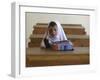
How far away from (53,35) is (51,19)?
92mm

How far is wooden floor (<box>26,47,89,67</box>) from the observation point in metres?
1.40

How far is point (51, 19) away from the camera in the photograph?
57.2 inches

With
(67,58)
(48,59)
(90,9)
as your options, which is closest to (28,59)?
(48,59)

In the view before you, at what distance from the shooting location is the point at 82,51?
1525 mm

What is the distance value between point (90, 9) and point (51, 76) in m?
0.47

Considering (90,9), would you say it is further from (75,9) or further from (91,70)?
(91,70)

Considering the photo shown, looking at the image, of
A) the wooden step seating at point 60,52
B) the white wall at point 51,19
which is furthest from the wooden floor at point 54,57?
the white wall at point 51,19

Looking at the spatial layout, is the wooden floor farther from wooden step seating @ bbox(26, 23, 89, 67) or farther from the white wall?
the white wall

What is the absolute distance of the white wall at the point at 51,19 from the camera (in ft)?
4.58

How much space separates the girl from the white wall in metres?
0.03

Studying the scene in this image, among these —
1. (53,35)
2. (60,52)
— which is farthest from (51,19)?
(60,52)

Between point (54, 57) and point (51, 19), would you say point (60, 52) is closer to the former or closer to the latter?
point (54, 57)

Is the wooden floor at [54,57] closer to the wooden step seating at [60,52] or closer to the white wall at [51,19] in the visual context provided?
the wooden step seating at [60,52]

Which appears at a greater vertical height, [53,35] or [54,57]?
[53,35]
